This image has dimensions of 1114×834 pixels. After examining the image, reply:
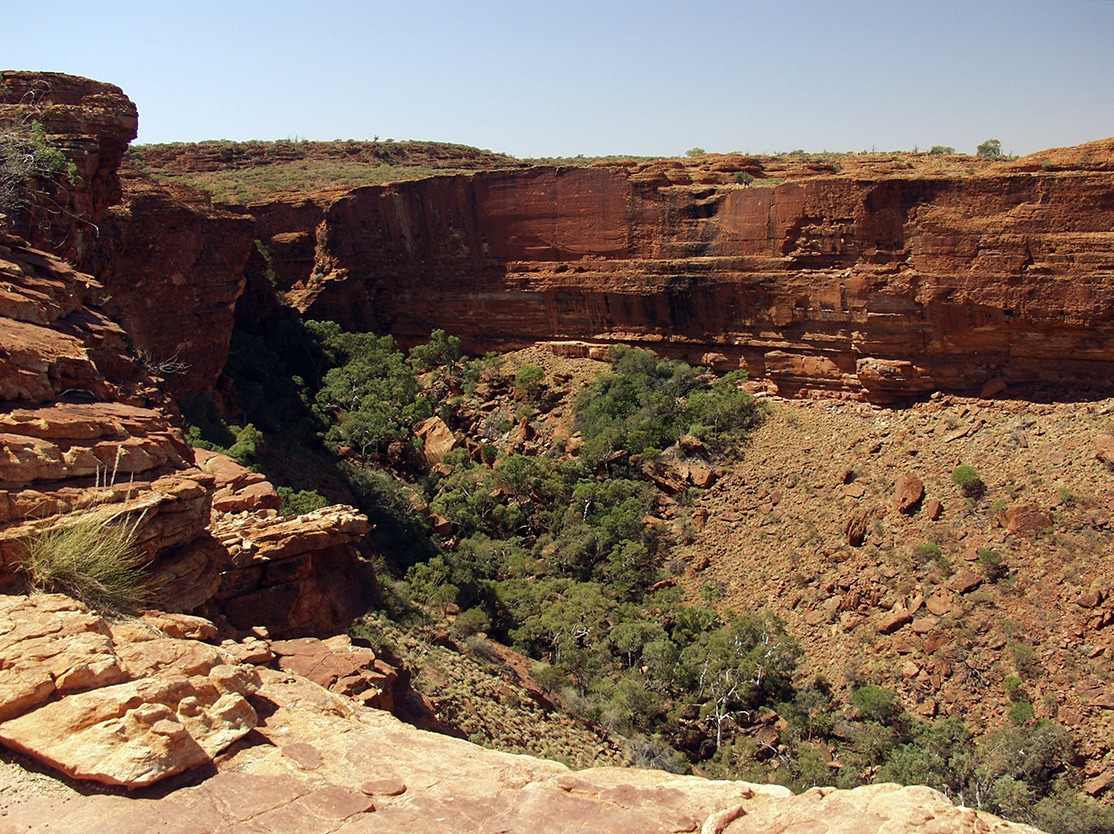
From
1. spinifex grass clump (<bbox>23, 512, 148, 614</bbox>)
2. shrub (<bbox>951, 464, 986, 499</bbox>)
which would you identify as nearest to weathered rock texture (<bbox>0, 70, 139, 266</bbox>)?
spinifex grass clump (<bbox>23, 512, 148, 614</bbox>)

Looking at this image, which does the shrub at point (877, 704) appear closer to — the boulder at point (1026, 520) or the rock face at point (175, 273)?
the boulder at point (1026, 520)

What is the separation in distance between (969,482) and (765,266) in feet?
29.0

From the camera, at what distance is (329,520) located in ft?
Result: 38.3

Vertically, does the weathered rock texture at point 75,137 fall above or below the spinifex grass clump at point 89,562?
above

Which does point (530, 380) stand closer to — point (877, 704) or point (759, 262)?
point (759, 262)

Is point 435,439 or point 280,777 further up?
point 280,777

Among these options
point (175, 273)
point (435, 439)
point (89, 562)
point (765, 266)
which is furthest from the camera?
point (435, 439)

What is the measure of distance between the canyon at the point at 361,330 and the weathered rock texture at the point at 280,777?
0.07ft

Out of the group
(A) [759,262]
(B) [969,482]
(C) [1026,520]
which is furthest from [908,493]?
(A) [759,262]

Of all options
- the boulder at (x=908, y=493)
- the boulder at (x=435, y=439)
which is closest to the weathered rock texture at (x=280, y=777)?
the boulder at (x=908, y=493)

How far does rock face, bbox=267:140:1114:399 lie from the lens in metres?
20.0

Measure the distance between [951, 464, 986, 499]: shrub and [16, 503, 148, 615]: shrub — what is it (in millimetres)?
16617

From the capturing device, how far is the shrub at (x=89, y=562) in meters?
6.50

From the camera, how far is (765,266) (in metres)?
24.4
